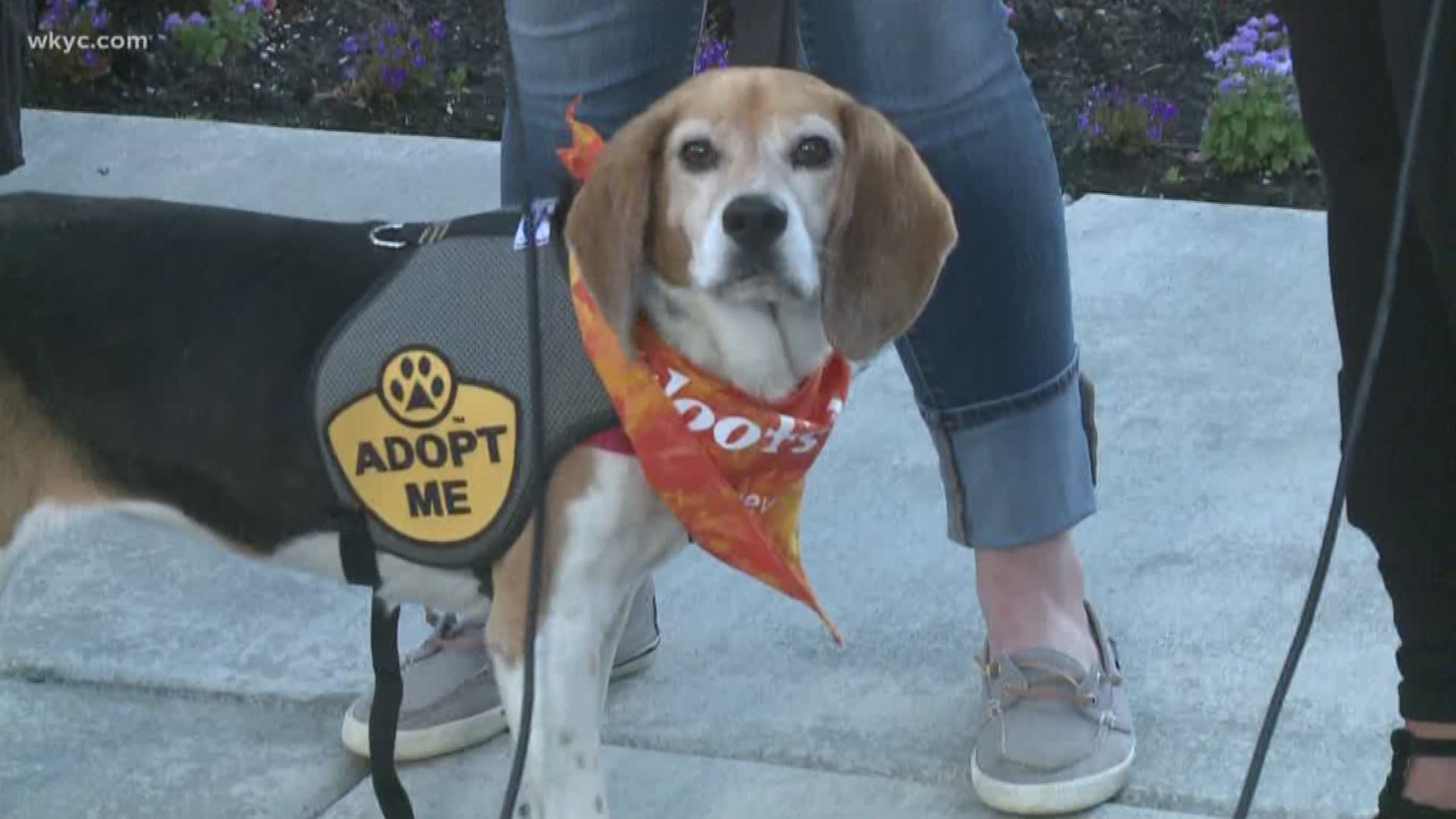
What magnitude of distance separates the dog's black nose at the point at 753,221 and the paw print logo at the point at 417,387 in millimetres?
470

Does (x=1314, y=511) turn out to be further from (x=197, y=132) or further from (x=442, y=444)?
(x=197, y=132)

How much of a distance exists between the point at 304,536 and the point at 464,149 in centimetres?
359

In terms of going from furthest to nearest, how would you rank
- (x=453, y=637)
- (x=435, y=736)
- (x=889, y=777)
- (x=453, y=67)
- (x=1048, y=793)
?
(x=453, y=67) < (x=453, y=637) < (x=435, y=736) < (x=889, y=777) < (x=1048, y=793)

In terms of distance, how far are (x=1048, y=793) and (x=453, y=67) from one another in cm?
473

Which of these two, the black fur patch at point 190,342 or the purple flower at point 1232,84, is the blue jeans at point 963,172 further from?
the purple flower at point 1232,84

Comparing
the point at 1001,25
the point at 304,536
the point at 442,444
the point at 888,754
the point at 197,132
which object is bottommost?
the point at 197,132

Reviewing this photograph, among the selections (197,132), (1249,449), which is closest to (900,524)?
(1249,449)

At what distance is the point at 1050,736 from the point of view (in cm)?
346

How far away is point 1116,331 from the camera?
5316 mm

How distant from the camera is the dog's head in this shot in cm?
286

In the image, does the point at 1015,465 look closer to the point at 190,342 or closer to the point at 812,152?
the point at 812,152

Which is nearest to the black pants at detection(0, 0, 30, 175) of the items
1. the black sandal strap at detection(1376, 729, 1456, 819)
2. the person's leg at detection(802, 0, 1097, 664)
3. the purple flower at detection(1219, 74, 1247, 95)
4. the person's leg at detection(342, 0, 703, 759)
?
the person's leg at detection(342, 0, 703, 759)

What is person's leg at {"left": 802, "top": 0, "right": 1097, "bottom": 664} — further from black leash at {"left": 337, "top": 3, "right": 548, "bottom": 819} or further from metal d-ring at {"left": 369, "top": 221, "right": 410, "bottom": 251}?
metal d-ring at {"left": 369, "top": 221, "right": 410, "bottom": 251}

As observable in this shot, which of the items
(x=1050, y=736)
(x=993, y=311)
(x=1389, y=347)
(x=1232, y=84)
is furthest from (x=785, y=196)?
(x=1232, y=84)
